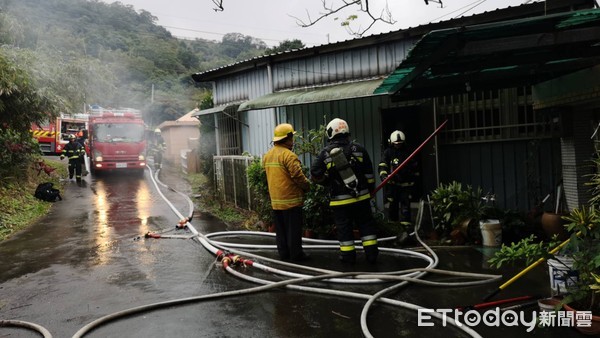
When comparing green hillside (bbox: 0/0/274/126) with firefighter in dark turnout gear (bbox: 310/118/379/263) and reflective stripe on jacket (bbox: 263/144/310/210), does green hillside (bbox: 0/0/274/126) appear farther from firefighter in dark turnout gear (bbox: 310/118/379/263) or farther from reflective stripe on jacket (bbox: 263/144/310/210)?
firefighter in dark turnout gear (bbox: 310/118/379/263)

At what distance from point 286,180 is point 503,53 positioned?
3046 mm

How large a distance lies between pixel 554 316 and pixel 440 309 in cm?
92

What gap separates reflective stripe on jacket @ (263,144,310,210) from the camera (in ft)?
20.7

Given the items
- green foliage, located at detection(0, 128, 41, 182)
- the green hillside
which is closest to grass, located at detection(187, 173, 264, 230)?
the green hillside

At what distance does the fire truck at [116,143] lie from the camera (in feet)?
62.6

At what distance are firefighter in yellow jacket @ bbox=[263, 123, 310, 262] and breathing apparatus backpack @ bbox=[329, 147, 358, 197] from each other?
1.98 ft

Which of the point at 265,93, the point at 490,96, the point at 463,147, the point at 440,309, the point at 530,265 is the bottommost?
the point at 440,309

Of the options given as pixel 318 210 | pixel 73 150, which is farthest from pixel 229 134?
pixel 318 210

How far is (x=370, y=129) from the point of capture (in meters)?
9.46

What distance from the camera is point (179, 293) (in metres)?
5.16

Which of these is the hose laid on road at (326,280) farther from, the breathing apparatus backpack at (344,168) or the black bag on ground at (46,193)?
the black bag on ground at (46,193)

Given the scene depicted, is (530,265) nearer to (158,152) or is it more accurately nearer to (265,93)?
(265,93)

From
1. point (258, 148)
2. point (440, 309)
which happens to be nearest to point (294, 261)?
point (440, 309)

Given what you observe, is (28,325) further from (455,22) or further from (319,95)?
(455,22)
